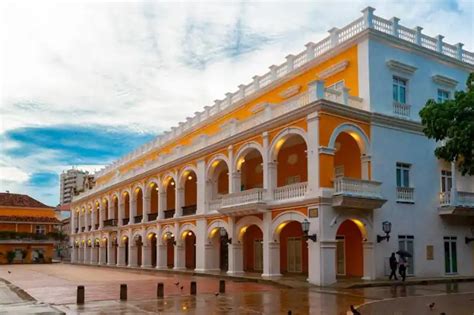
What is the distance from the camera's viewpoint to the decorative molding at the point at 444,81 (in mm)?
28328

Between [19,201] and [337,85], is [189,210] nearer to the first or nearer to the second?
[337,85]

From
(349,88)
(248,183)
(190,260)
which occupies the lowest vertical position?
(190,260)

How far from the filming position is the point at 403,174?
26656 millimetres

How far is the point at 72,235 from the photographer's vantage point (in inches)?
2489

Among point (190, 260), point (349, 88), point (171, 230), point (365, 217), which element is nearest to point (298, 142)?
point (349, 88)

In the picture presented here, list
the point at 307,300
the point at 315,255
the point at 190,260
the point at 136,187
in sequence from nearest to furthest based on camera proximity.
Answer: the point at 307,300 < the point at 315,255 < the point at 190,260 < the point at 136,187

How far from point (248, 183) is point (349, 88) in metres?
11.4

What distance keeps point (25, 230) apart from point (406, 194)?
180ft

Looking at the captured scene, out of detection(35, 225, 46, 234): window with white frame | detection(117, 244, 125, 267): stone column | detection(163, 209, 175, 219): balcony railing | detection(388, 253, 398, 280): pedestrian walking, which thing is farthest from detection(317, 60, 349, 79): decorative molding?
detection(35, 225, 46, 234): window with white frame

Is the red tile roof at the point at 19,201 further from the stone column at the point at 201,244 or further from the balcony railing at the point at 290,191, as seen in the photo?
the balcony railing at the point at 290,191

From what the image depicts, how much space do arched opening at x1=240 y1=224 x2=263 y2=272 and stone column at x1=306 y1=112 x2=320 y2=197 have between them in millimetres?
9981

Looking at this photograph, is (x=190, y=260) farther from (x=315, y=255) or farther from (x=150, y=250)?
(x=315, y=255)

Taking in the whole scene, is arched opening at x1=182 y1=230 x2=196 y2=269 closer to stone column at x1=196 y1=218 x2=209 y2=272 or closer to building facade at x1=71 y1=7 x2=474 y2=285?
building facade at x1=71 y1=7 x2=474 y2=285

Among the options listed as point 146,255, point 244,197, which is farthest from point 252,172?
point 146,255
